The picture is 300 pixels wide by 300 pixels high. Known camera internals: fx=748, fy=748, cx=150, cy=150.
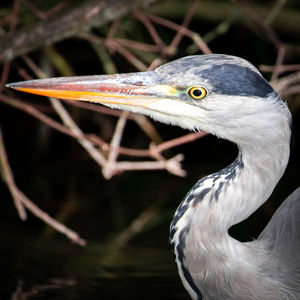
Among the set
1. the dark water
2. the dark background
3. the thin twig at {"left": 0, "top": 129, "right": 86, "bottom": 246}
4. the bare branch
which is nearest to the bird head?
the dark background

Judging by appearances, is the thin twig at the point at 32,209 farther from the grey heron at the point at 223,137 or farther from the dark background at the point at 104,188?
the grey heron at the point at 223,137

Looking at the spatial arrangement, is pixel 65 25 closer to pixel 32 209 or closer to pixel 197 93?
pixel 32 209

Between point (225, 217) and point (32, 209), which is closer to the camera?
point (225, 217)

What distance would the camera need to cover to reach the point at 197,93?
2303mm

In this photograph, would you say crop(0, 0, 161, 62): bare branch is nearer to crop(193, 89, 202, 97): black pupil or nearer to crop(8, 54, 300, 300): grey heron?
crop(8, 54, 300, 300): grey heron

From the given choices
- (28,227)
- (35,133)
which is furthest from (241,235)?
(35,133)

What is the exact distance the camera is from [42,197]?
4.54 metres

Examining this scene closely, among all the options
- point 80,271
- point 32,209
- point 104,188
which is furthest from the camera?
point 104,188

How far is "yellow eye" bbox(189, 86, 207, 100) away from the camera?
2.29 m

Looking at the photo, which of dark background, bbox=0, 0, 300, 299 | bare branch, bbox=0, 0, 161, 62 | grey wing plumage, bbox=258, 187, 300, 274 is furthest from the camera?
bare branch, bbox=0, 0, 161, 62

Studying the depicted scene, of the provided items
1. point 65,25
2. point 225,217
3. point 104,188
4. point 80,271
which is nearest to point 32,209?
point 80,271

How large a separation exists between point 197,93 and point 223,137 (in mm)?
172

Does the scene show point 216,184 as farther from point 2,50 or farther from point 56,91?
point 2,50

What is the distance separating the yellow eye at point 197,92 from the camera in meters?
2.29
